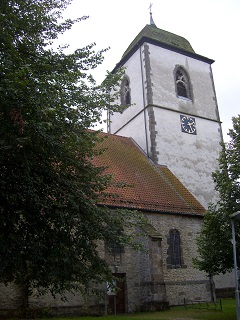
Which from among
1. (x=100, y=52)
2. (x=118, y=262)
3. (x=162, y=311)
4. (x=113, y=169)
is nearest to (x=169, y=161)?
(x=113, y=169)

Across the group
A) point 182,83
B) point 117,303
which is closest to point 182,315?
point 117,303

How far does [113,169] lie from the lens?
18875 millimetres

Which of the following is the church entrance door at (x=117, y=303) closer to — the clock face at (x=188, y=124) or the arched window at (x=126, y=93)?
the clock face at (x=188, y=124)

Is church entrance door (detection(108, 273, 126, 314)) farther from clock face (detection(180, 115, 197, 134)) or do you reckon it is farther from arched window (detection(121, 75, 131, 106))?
arched window (detection(121, 75, 131, 106))

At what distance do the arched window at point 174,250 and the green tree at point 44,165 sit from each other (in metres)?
9.38

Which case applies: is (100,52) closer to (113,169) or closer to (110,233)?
(110,233)

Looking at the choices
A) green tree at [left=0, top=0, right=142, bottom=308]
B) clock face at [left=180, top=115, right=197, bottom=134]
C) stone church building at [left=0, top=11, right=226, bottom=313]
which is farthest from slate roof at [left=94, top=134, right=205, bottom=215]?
green tree at [left=0, top=0, right=142, bottom=308]

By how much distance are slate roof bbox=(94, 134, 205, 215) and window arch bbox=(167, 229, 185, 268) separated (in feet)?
3.84

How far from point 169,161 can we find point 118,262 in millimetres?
7956

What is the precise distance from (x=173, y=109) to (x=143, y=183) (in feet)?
21.9

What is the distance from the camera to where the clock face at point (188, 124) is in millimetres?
23719

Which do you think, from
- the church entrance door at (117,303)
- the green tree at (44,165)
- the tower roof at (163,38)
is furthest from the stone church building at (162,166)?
→ the green tree at (44,165)

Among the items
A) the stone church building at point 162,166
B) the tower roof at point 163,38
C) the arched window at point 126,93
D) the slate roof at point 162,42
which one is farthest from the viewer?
the arched window at point 126,93

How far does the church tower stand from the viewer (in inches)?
883
